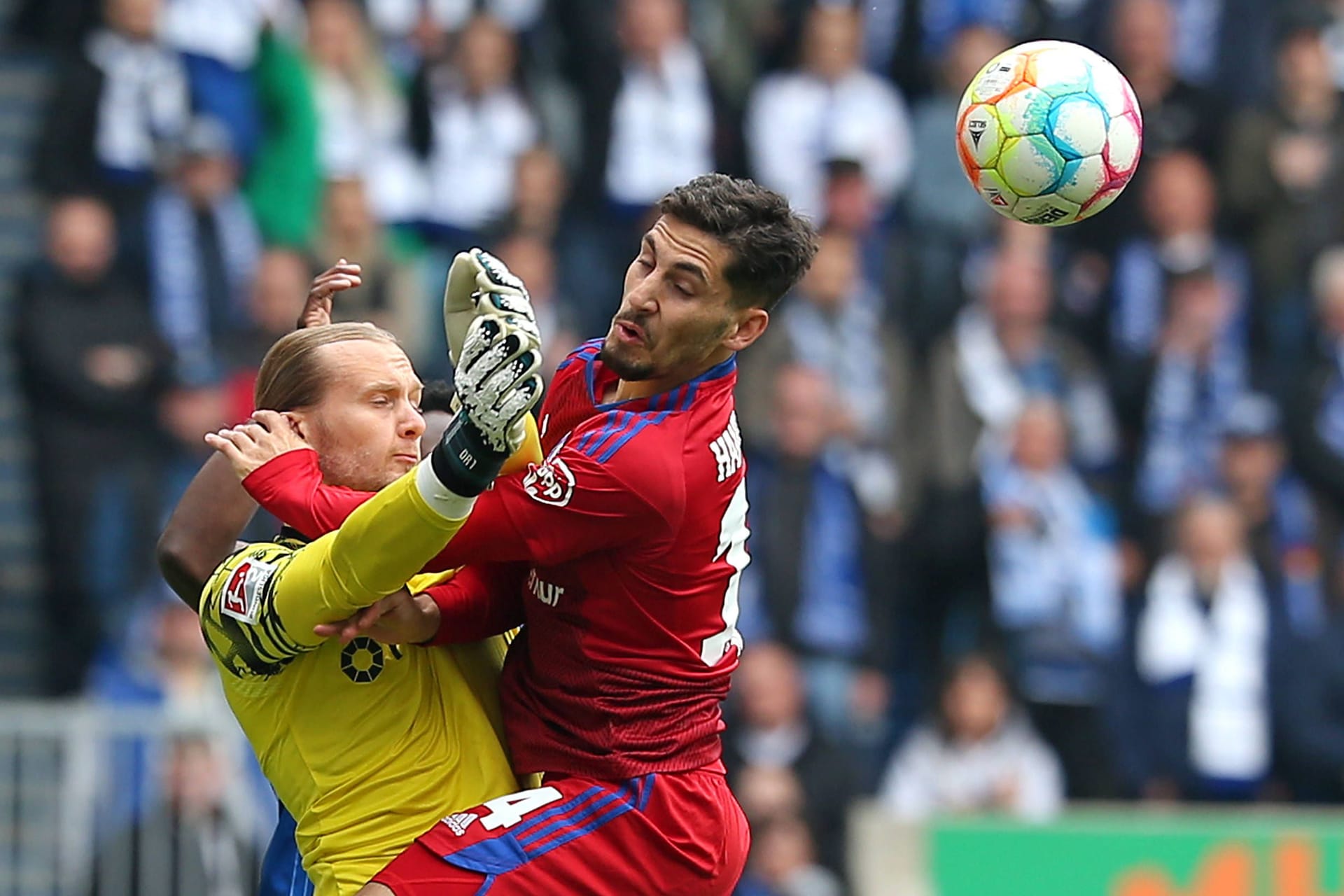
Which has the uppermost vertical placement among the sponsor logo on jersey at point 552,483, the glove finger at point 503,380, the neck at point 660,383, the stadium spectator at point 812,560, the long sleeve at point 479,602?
the glove finger at point 503,380

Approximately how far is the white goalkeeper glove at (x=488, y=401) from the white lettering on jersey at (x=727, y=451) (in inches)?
23.3

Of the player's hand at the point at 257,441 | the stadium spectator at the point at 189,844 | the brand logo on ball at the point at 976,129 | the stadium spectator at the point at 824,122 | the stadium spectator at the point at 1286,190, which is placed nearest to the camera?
the player's hand at the point at 257,441

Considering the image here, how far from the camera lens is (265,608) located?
4750mm

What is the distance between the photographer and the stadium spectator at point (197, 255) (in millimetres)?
10258

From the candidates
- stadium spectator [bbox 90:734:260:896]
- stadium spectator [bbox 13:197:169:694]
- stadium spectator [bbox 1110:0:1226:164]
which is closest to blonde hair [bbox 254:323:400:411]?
stadium spectator [bbox 90:734:260:896]

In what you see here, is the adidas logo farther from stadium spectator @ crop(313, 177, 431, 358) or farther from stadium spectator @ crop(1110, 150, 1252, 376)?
stadium spectator @ crop(1110, 150, 1252, 376)

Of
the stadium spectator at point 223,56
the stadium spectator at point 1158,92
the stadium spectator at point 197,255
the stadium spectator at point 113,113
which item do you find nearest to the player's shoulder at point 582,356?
the stadium spectator at point 197,255

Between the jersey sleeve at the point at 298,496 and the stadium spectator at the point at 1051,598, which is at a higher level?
the jersey sleeve at the point at 298,496

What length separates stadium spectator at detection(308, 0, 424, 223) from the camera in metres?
10.9

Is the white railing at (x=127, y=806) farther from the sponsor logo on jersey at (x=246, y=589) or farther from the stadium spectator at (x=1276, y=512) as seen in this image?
the stadium spectator at (x=1276, y=512)

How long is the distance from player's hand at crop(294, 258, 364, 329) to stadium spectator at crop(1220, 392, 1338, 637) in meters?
6.28

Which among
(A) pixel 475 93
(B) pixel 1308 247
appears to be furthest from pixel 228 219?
(B) pixel 1308 247

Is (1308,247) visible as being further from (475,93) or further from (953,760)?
(475,93)

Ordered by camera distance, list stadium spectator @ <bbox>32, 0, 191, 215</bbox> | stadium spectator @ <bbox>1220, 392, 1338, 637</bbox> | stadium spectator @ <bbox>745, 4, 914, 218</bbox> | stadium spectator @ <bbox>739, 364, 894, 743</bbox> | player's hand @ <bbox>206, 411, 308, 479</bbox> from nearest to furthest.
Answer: player's hand @ <bbox>206, 411, 308, 479</bbox> → stadium spectator @ <bbox>739, 364, 894, 743</bbox> → stadium spectator @ <bbox>32, 0, 191, 215</bbox> → stadium spectator @ <bbox>1220, 392, 1338, 637</bbox> → stadium spectator @ <bbox>745, 4, 914, 218</bbox>
